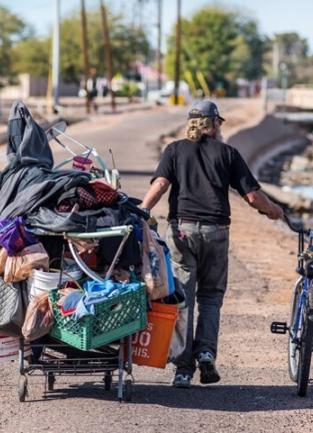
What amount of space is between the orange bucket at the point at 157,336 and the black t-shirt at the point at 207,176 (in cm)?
84

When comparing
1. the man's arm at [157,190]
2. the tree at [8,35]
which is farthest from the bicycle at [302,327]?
the tree at [8,35]

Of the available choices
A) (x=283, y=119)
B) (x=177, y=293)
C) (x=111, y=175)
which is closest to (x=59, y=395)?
(x=177, y=293)

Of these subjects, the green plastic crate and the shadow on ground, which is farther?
the shadow on ground

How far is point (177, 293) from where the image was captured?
7.71 meters

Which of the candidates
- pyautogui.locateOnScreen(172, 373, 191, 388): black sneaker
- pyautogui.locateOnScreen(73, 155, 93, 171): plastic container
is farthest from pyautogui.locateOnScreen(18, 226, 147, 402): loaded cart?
pyautogui.locateOnScreen(73, 155, 93, 171): plastic container

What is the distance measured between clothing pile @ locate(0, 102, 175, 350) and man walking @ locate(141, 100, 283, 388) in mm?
521

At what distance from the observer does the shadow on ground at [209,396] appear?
7.65m

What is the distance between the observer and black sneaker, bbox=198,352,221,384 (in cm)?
805

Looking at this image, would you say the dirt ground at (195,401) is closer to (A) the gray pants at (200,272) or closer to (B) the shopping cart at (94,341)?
(B) the shopping cart at (94,341)

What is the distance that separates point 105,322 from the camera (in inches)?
285

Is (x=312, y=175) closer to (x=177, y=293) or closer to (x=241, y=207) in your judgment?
(x=241, y=207)

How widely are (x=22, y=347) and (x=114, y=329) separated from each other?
628 mm

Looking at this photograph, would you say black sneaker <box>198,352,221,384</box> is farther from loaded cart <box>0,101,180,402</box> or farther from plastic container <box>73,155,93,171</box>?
plastic container <box>73,155,93,171</box>

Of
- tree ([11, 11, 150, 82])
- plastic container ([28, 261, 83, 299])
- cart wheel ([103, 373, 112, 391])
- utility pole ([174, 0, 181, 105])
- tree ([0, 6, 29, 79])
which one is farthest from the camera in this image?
tree ([11, 11, 150, 82])
